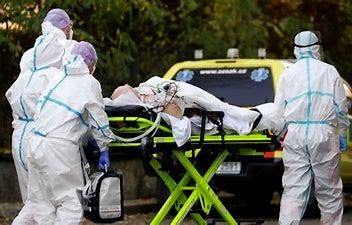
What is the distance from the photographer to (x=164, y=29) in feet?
63.5

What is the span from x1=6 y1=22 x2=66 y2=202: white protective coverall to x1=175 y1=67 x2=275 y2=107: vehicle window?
3.17 metres

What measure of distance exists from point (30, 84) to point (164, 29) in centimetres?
824

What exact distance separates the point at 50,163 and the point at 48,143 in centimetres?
17

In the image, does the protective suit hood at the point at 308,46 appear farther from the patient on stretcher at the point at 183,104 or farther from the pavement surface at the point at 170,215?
the pavement surface at the point at 170,215

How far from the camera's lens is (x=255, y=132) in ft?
35.4

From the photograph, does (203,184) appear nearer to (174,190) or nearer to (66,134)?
(174,190)

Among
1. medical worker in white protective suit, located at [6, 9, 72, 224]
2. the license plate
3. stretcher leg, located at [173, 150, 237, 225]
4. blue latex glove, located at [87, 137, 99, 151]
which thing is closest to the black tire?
the license plate

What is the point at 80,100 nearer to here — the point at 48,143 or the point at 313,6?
the point at 48,143

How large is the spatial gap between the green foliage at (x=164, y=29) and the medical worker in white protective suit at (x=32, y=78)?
13.1ft

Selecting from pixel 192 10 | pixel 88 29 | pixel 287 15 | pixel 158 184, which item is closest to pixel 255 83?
pixel 158 184

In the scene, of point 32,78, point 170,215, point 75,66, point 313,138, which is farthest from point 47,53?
point 170,215

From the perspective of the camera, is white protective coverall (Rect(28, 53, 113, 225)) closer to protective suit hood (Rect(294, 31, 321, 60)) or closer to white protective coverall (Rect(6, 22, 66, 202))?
white protective coverall (Rect(6, 22, 66, 202))

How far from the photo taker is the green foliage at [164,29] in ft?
53.0

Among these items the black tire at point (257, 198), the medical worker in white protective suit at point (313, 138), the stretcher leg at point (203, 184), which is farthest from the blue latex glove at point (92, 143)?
the black tire at point (257, 198)
